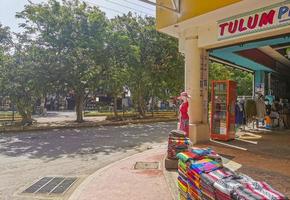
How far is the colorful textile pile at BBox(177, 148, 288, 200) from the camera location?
2830mm

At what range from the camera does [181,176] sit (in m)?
4.46

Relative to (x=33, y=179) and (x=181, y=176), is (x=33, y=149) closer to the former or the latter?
(x=33, y=179)

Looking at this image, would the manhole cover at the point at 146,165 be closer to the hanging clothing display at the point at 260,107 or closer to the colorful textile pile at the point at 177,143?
the colorful textile pile at the point at 177,143

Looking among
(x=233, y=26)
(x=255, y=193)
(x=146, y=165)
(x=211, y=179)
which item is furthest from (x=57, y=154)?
(x=255, y=193)

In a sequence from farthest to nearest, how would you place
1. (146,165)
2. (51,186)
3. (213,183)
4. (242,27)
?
(242,27) → (146,165) → (51,186) → (213,183)

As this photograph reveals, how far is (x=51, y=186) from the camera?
6.95m

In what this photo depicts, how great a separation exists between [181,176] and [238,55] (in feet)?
34.0

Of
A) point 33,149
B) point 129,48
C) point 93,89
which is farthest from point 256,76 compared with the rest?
point 33,149

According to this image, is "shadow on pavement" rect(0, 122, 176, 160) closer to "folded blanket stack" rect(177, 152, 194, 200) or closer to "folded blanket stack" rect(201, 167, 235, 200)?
"folded blanket stack" rect(177, 152, 194, 200)

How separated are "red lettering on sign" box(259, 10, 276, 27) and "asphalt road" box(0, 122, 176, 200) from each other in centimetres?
549

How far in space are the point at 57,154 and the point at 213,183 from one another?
813 cm

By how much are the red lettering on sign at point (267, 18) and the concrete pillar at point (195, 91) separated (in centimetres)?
285

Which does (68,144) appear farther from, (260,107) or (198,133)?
(260,107)

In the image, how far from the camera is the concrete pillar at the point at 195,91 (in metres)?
10.9
